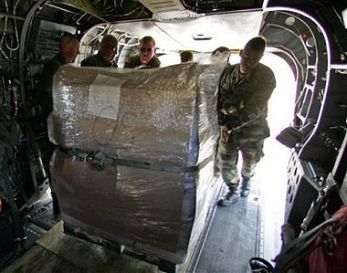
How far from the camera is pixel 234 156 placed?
108 inches

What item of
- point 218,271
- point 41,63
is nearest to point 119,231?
point 218,271

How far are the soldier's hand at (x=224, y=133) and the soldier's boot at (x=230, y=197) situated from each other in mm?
567

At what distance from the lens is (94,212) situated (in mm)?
1635

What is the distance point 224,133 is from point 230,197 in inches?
29.2

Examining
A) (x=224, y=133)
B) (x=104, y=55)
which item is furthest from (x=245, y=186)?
(x=104, y=55)

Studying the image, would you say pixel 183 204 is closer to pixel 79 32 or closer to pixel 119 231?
pixel 119 231

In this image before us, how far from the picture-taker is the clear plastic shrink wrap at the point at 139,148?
51.9 inches

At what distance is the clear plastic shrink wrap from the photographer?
1.32 meters

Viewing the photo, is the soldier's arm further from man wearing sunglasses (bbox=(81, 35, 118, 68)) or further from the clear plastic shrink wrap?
man wearing sunglasses (bbox=(81, 35, 118, 68))

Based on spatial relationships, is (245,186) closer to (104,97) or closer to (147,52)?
(147,52)

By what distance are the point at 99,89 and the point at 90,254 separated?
3.77 feet

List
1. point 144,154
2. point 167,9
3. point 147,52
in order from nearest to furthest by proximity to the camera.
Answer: point 144,154
point 167,9
point 147,52

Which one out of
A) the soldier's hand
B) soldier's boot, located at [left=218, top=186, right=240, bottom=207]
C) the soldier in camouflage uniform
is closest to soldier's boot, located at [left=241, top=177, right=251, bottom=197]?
the soldier in camouflage uniform

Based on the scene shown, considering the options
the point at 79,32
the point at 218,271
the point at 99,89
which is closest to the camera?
the point at 99,89
